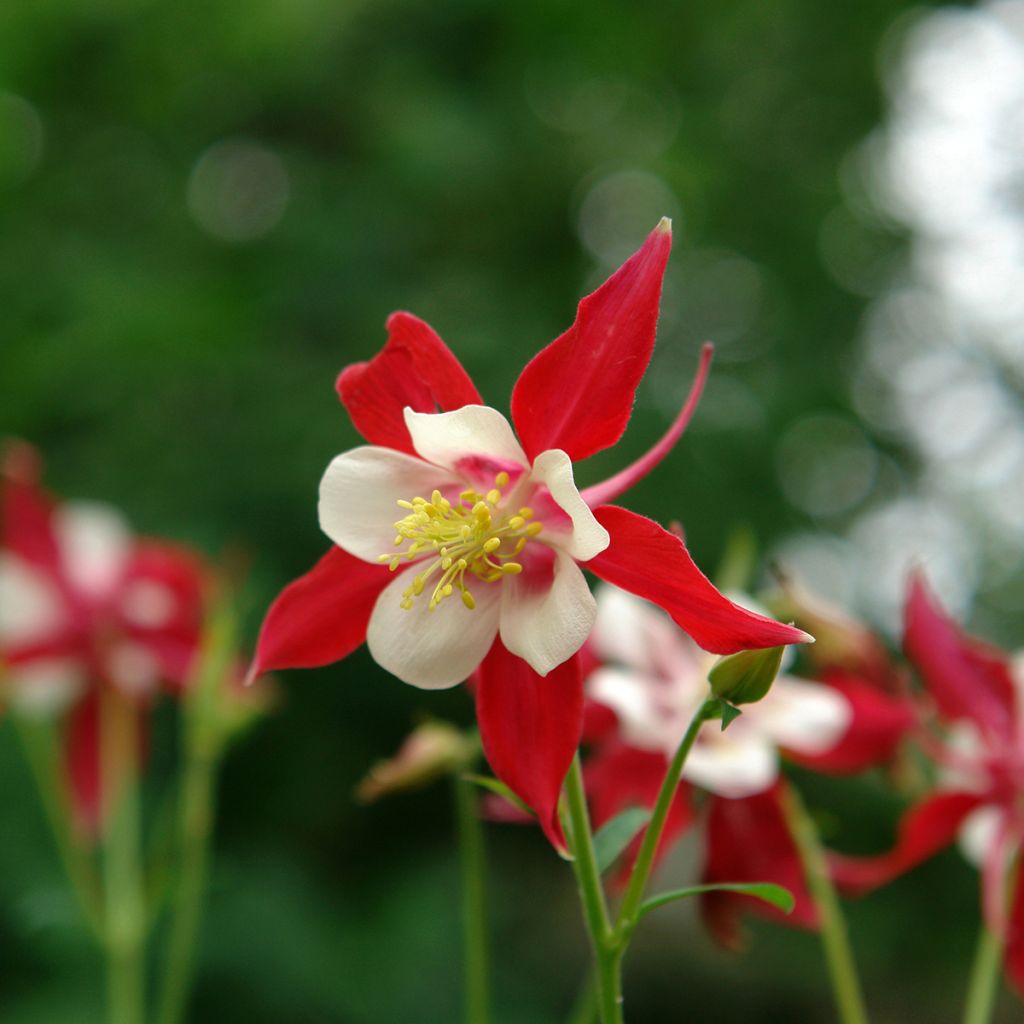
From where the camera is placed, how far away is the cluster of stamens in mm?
562

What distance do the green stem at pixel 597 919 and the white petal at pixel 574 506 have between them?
9 cm

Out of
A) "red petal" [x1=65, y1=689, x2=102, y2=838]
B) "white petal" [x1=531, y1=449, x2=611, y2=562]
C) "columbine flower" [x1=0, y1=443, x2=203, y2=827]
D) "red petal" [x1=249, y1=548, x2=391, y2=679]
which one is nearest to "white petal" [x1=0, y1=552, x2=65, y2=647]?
"columbine flower" [x1=0, y1=443, x2=203, y2=827]

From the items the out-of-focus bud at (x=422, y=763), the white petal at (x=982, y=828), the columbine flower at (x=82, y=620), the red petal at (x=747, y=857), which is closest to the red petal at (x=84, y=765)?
the columbine flower at (x=82, y=620)

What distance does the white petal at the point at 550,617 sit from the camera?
497 mm

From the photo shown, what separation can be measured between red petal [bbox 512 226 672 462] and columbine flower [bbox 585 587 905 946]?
8.7 inches

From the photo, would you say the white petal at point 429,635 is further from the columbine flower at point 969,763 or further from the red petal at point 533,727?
the columbine flower at point 969,763

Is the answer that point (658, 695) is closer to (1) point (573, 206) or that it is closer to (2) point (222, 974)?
(2) point (222, 974)

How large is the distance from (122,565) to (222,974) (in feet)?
5.14

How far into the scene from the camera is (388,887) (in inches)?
130

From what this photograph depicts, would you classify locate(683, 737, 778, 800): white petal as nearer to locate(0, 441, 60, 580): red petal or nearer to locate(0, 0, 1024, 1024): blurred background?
locate(0, 441, 60, 580): red petal

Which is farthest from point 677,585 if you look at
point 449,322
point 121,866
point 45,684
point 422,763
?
point 449,322

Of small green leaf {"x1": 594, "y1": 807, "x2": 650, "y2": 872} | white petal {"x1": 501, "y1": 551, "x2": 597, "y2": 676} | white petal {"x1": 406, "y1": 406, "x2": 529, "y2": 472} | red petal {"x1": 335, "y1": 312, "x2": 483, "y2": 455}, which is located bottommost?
small green leaf {"x1": 594, "y1": 807, "x2": 650, "y2": 872}

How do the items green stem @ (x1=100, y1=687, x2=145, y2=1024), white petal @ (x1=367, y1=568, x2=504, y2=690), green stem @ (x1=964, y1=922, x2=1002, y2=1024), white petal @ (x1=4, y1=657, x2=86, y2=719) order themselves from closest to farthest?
white petal @ (x1=367, y1=568, x2=504, y2=690)
green stem @ (x1=964, y1=922, x2=1002, y2=1024)
green stem @ (x1=100, y1=687, x2=145, y2=1024)
white petal @ (x1=4, y1=657, x2=86, y2=719)

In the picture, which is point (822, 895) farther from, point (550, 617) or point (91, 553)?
point (91, 553)
